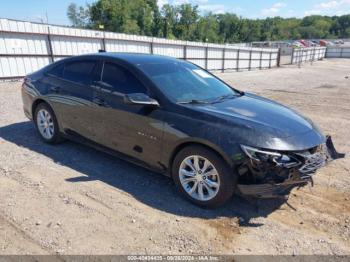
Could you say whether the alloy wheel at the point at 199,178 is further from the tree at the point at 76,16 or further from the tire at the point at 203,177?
the tree at the point at 76,16

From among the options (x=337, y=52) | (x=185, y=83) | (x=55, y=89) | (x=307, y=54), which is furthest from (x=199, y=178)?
(x=337, y=52)

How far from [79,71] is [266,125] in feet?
9.77

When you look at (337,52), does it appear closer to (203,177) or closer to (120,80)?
(120,80)

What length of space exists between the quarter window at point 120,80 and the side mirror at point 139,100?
0.69ft

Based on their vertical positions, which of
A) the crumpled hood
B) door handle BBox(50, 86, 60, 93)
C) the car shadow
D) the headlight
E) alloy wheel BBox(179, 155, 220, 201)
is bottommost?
the car shadow

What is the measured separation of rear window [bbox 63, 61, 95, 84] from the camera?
177 inches

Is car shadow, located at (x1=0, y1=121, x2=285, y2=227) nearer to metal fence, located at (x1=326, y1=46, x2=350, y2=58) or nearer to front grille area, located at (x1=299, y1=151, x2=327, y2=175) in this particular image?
front grille area, located at (x1=299, y1=151, x2=327, y2=175)

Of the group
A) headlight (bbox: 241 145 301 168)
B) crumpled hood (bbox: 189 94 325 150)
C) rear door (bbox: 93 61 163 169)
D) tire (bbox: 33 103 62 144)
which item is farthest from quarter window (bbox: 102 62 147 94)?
headlight (bbox: 241 145 301 168)

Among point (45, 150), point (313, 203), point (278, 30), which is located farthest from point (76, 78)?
point (278, 30)

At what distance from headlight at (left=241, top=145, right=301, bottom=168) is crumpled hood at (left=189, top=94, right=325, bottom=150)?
6cm

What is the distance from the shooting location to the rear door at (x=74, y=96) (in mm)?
4406

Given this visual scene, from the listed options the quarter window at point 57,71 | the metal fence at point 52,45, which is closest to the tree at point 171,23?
the metal fence at point 52,45

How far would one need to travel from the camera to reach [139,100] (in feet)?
11.6

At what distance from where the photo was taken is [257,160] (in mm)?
2990
